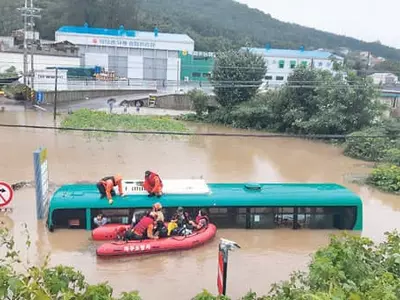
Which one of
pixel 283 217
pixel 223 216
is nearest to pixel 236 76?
pixel 283 217

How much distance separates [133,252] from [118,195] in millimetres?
1920

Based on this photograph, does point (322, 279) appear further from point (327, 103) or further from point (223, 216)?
point (327, 103)

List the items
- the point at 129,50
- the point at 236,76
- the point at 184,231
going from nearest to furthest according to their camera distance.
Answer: the point at 184,231 < the point at 236,76 < the point at 129,50

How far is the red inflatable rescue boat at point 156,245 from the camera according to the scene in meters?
11.3

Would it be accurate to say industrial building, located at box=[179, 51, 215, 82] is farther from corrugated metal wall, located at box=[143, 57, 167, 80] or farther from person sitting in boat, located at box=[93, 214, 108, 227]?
person sitting in boat, located at box=[93, 214, 108, 227]

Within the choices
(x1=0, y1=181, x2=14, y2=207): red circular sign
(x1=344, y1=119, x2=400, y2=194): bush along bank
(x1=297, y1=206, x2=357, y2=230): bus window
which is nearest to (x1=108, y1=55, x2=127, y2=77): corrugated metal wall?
(x1=344, y1=119, x2=400, y2=194): bush along bank

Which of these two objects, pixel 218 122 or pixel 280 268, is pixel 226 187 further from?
pixel 218 122

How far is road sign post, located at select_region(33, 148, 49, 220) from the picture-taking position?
13.0m

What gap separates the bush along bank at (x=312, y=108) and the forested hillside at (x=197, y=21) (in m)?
6.14

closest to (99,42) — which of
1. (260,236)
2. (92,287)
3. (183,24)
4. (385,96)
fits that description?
(385,96)

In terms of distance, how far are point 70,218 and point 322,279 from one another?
28.7 ft

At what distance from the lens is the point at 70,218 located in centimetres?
1284

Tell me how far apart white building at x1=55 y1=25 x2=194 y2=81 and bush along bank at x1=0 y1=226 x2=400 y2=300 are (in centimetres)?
4843

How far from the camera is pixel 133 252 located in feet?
37.8
